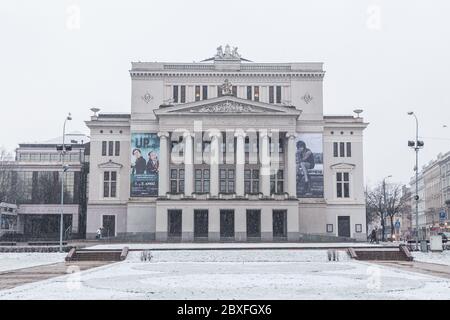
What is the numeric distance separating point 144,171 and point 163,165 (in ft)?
8.68

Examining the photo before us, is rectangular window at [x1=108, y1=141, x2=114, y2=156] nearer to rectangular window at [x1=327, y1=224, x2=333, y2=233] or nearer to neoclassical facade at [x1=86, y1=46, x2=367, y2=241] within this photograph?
neoclassical facade at [x1=86, y1=46, x2=367, y2=241]

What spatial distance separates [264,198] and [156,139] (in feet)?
50.6

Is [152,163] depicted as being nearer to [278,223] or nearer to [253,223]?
[253,223]

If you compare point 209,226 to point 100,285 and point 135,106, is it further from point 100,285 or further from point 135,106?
point 100,285

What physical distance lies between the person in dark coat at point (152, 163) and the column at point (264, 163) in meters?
12.7

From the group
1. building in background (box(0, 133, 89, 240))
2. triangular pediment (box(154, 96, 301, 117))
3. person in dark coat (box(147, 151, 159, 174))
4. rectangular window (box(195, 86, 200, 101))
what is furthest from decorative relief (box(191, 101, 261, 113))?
building in background (box(0, 133, 89, 240))

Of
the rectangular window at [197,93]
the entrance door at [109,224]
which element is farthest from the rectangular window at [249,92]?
the entrance door at [109,224]

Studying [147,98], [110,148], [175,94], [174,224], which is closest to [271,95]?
[175,94]

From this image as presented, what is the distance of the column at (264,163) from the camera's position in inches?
2832

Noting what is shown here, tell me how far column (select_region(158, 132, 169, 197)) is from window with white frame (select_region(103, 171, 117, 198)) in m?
8.26

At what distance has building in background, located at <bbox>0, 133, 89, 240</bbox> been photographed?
8594 centimetres

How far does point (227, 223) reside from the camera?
71500 millimetres

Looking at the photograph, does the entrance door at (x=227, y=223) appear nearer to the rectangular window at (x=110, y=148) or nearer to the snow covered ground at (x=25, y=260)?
the rectangular window at (x=110, y=148)
